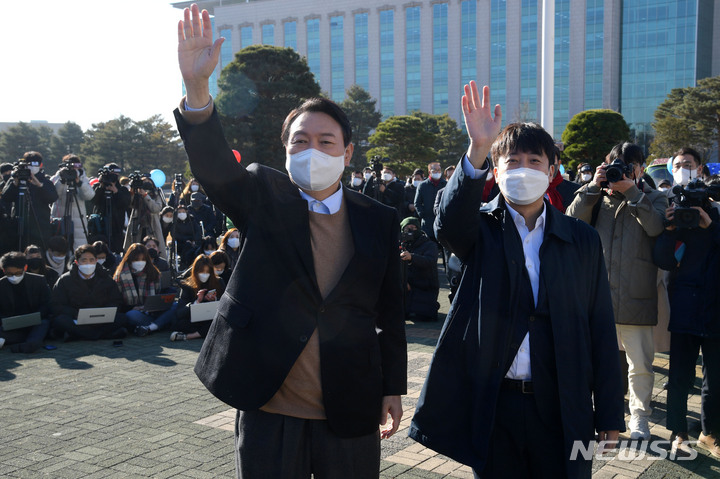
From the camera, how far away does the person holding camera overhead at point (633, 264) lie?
204 inches

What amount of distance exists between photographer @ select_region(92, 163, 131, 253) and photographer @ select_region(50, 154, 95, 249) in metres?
0.60

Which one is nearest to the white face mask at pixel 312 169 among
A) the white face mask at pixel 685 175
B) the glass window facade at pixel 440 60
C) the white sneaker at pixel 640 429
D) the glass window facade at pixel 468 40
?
the white sneaker at pixel 640 429

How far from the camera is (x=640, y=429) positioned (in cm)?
504

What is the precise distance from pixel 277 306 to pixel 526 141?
125 centimetres

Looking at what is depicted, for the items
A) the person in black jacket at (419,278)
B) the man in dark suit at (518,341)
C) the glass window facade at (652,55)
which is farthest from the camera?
the glass window facade at (652,55)

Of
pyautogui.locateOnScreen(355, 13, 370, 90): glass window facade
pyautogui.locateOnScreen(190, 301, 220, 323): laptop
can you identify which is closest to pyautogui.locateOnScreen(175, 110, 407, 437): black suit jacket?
pyautogui.locateOnScreen(190, 301, 220, 323): laptop

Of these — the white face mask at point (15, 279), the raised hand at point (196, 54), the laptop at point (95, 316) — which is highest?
the raised hand at point (196, 54)

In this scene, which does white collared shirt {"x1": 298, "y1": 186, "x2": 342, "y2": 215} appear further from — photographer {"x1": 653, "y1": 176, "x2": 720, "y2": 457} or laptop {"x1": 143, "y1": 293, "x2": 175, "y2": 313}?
laptop {"x1": 143, "y1": 293, "x2": 175, "y2": 313}

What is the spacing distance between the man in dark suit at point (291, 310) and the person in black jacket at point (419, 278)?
7060 mm

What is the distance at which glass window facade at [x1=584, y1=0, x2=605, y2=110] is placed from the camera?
216 ft

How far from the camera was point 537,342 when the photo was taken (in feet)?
8.73

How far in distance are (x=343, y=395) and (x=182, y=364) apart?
5441 millimetres

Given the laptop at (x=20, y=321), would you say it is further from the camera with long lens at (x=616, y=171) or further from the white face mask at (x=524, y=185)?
the white face mask at (x=524, y=185)

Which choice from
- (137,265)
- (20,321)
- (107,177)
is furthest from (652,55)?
(20,321)
